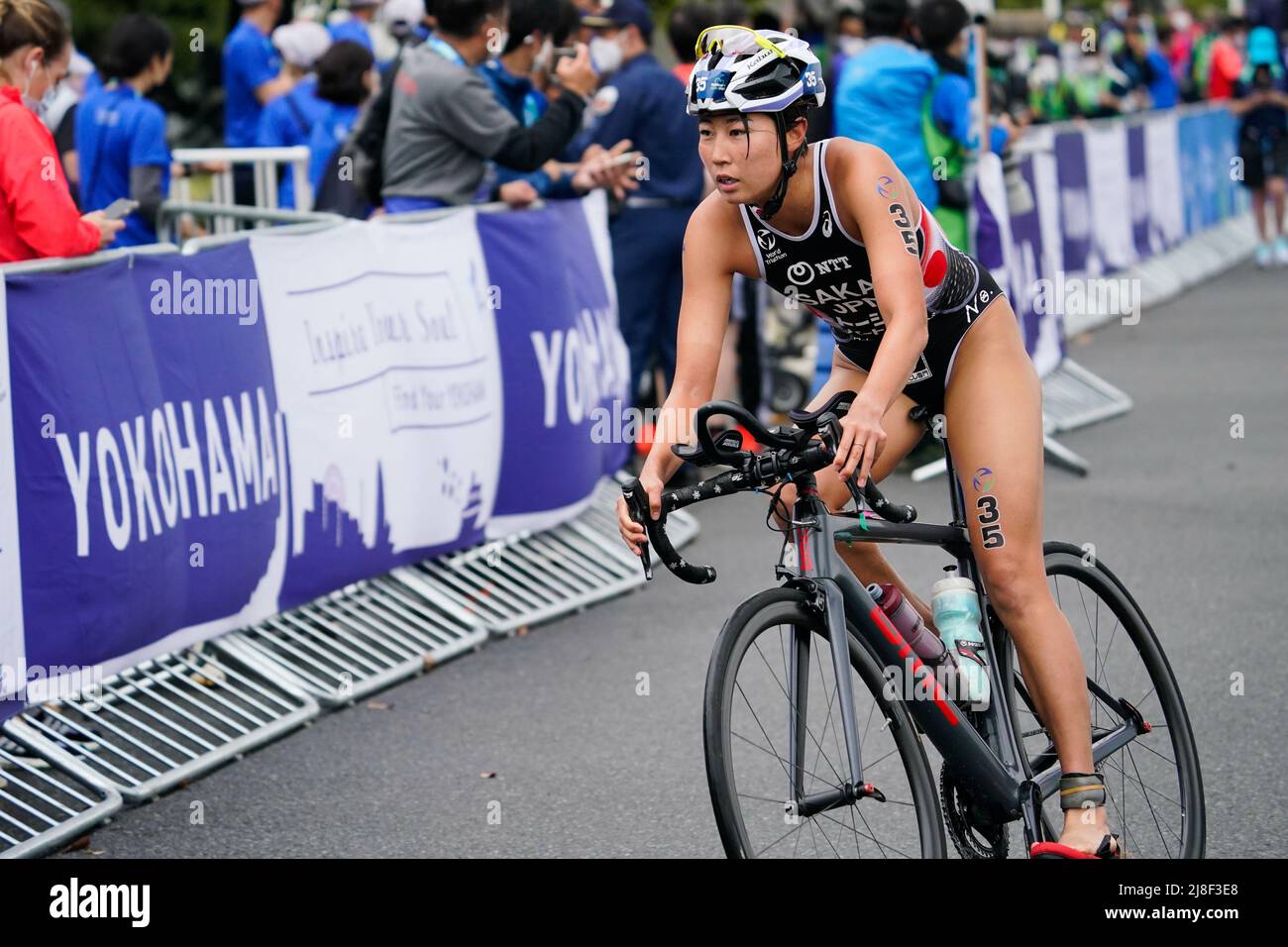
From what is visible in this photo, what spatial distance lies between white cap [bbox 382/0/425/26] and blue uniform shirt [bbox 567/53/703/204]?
62.9 inches

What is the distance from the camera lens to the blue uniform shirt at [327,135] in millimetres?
10703

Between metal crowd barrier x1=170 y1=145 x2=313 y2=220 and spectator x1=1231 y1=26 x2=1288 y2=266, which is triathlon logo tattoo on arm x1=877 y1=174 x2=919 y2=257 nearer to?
metal crowd barrier x1=170 y1=145 x2=313 y2=220

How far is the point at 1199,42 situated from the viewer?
107 ft

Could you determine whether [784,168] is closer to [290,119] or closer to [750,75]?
[750,75]

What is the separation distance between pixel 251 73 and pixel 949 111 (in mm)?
4101

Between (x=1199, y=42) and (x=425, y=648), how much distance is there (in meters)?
27.9

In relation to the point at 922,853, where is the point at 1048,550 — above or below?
above

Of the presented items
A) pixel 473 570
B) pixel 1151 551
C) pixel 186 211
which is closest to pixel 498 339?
pixel 473 570

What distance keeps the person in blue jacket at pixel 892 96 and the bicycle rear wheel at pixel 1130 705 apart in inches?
227

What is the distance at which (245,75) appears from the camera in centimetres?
1195

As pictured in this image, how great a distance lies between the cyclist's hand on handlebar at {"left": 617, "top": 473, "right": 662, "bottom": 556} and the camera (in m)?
4.09
